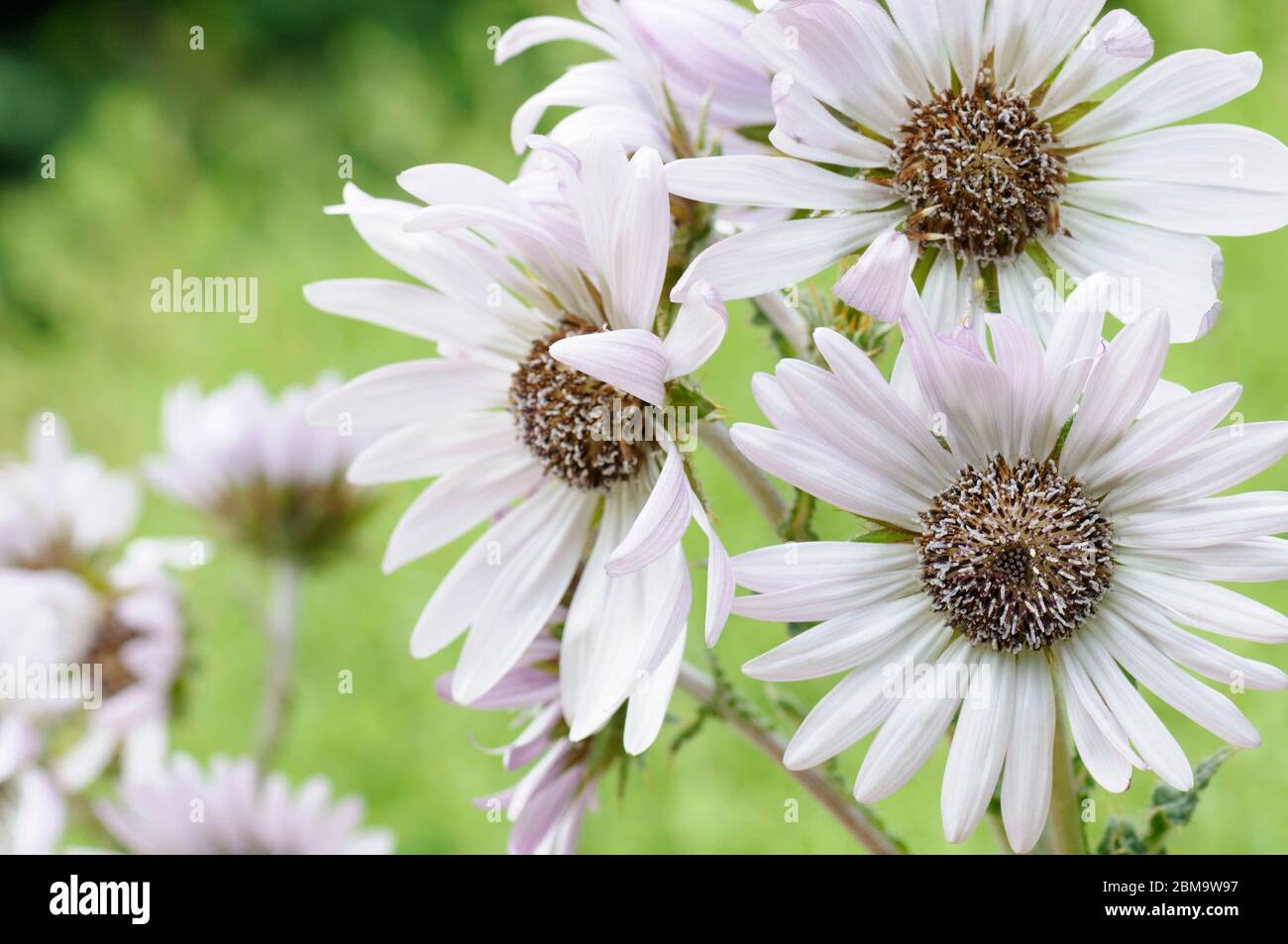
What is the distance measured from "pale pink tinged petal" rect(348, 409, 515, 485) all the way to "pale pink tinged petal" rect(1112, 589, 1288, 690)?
0.15 m

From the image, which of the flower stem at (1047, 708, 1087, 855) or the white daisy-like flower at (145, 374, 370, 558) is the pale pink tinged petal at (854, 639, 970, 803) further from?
the white daisy-like flower at (145, 374, 370, 558)

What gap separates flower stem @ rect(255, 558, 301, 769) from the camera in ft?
2.12

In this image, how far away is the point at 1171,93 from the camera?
0.95 ft

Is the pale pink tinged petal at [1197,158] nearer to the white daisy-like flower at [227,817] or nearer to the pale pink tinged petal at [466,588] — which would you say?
the pale pink tinged petal at [466,588]

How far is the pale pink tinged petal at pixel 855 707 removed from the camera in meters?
0.27

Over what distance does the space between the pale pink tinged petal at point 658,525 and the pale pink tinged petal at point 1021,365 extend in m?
0.07

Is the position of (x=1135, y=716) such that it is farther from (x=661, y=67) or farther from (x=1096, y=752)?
(x=661, y=67)

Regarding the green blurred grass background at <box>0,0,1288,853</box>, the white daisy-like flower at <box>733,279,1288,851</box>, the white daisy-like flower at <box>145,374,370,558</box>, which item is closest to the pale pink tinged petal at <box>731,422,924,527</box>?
the white daisy-like flower at <box>733,279,1288,851</box>

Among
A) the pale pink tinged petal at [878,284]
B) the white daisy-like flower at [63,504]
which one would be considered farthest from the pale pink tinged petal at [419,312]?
the white daisy-like flower at [63,504]

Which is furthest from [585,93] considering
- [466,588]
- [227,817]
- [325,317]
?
[325,317]

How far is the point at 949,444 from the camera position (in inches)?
11.3
